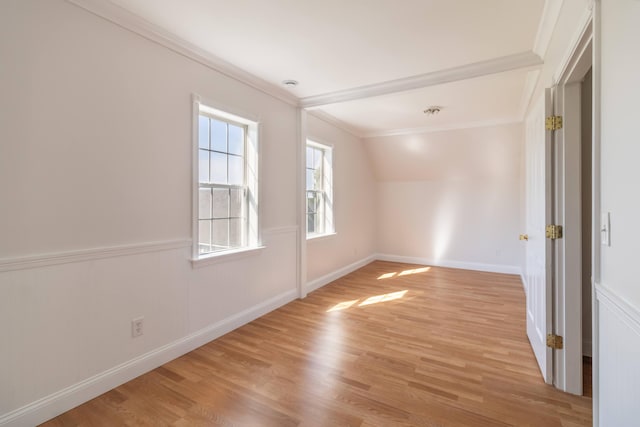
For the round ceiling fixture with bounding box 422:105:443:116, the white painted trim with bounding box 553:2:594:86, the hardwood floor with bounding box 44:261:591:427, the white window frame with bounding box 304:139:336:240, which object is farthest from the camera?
the white window frame with bounding box 304:139:336:240

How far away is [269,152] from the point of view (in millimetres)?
3469

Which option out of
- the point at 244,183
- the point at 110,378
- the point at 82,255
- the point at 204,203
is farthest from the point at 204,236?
the point at 110,378

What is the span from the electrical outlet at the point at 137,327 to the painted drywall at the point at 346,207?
2.36 metres

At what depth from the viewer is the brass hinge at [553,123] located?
200 centimetres

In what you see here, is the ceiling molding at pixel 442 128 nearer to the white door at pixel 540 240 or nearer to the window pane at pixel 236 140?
the white door at pixel 540 240

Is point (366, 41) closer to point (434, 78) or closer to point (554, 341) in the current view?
point (434, 78)

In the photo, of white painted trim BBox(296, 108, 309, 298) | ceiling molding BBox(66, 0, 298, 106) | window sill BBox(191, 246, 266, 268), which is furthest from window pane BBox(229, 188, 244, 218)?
ceiling molding BBox(66, 0, 298, 106)

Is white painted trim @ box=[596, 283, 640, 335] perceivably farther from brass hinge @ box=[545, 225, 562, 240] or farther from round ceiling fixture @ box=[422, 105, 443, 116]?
round ceiling fixture @ box=[422, 105, 443, 116]

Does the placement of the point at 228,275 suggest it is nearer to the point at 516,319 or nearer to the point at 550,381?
the point at 550,381

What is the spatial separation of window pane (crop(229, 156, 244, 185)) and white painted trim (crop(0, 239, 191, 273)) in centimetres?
91

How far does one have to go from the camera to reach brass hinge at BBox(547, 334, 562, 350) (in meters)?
2.04

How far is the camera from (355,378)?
2.17 meters

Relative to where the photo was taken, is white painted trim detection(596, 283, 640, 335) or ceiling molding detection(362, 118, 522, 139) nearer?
white painted trim detection(596, 283, 640, 335)

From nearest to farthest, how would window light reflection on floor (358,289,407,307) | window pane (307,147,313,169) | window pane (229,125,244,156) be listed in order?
window pane (229,125,244,156), window light reflection on floor (358,289,407,307), window pane (307,147,313,169)
